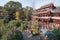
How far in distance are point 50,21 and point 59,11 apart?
1.68 meters

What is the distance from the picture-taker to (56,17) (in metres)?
18.5

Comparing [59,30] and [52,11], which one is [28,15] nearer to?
[52,11]

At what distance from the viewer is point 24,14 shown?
99.1ft

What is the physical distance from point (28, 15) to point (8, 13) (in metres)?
4.05

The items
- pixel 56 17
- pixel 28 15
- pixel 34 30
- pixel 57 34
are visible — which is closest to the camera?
pixel 57 34

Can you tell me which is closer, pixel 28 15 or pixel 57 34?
pixel 57 34

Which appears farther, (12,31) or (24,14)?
(24,14)

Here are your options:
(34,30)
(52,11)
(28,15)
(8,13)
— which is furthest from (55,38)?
(8,13)

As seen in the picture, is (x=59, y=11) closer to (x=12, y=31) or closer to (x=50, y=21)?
(x=50, y=21)

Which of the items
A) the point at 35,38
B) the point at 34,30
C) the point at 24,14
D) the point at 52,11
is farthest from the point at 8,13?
the point at 35,38

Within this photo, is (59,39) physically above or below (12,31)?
below

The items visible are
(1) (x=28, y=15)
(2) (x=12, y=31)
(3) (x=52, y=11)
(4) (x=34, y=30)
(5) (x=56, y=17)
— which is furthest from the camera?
(1) (x=28, y=15)

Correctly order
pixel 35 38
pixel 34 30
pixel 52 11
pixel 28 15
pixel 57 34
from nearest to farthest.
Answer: pixel 57 34 → pixel 35 38 → pixel 34 30 → pixel 52 11 → pixel 28 15

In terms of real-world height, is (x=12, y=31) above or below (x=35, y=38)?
above
